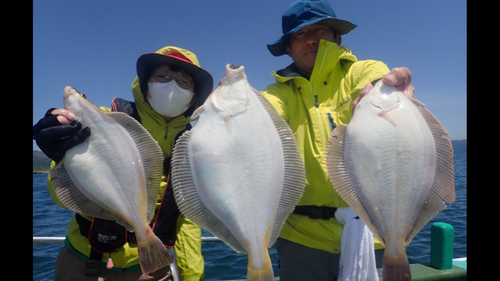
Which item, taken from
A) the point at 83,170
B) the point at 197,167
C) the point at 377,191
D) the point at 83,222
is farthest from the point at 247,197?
the point at 83,222

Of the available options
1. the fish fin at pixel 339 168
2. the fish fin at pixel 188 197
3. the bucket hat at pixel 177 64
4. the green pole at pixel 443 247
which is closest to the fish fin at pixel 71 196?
the fish fin at pixel 188 197

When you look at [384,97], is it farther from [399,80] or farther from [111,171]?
[111,171]

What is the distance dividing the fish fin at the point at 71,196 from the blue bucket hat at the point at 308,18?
202 cm

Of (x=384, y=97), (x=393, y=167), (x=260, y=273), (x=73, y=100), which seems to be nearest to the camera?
(x=260, y=273)

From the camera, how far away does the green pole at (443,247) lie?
4.00 metres

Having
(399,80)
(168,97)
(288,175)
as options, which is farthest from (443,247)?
(168,97)

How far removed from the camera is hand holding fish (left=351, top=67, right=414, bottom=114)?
210 cm

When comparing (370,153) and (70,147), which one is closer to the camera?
(370,153)

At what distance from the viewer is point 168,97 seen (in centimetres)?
256

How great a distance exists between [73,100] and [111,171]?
2.08 feet

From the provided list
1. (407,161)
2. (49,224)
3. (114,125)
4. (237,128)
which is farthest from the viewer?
(49,224)

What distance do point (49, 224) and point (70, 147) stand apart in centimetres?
1221
